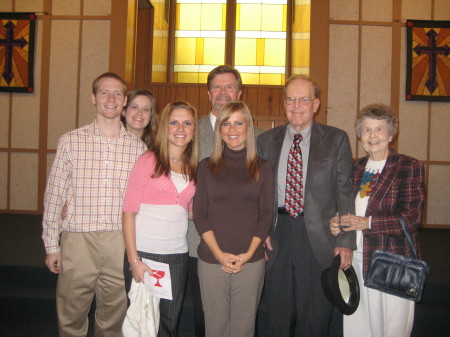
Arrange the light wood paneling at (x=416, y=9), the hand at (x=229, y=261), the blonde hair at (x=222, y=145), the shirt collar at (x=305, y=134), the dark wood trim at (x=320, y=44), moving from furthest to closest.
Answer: the light wood paneling at (x=416, y=9) < the dark wood trim at (x=320, y=44) < the shirt collar at (x=305, y=134) < the blonde hair at (x=222, y=145) < the hand at (x=229, y=261)

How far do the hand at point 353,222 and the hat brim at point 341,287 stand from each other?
171mm

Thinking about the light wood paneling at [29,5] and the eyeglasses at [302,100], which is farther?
the light wood paneling at [29,5]

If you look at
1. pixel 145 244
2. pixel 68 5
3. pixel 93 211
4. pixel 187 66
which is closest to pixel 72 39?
pixel 68 5

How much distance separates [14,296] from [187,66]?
5.61 metres

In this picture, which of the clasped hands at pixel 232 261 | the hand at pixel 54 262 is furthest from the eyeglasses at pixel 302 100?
the hand at pixel 54 262

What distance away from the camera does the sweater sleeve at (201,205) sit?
5.96ft

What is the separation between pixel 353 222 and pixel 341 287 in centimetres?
39

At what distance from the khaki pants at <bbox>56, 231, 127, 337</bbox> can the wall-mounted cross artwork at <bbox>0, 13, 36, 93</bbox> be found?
4235 millimetres

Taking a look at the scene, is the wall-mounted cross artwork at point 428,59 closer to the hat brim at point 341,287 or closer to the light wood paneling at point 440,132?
the light wood paneling at point 440,132

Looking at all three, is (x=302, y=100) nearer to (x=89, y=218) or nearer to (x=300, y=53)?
(x=89, y=218)

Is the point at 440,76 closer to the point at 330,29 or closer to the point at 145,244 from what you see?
the point at 330,29

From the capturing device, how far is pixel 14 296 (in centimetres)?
296

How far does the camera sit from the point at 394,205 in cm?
197

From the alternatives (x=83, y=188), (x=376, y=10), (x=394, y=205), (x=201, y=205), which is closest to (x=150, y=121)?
(x=83, y=188)
